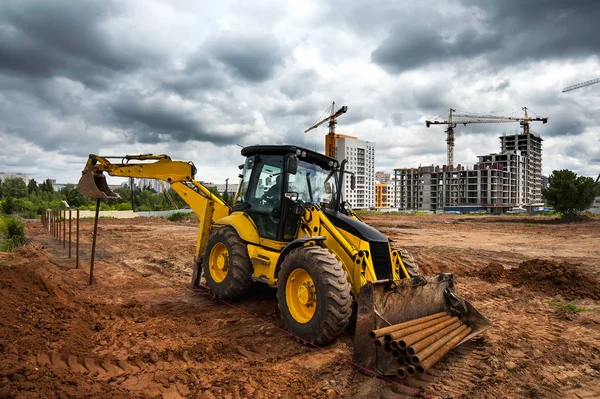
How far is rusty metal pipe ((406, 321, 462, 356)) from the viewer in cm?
400

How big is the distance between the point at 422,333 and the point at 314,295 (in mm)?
1428

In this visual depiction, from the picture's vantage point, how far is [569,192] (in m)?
37.3

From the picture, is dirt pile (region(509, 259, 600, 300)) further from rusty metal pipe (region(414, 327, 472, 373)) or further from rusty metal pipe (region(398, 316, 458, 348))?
rusty metal pipe (region(398, 316, 458, 348))

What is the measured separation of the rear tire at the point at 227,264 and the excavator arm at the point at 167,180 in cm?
70

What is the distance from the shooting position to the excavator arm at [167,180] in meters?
8.06

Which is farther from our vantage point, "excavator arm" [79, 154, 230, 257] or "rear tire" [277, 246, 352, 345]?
"excavator arm" [79, 154, 230, 257]

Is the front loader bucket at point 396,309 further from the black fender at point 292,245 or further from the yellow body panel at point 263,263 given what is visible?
the yellow body panel at point 263,263

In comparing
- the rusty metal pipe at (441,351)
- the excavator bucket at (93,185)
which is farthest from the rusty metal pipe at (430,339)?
the excavator bucket at (93,185)

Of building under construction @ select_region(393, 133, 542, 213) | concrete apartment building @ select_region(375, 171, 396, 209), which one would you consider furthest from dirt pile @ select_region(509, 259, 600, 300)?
concrete apartment building @ select_region(375, 171, 396, 209)

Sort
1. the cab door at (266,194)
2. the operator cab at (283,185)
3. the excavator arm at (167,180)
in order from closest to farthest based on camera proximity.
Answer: the operator cab at (283,185) → the cab door at (266,194) → the excavator arm at (167,180)

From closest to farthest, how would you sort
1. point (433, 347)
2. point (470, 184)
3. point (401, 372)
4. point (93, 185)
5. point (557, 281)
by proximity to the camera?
point (401, 372) → point (433, 347) → point (93, 185) → point (557, 281) → point (470, 184)

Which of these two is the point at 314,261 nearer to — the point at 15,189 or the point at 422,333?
the point at 422,333

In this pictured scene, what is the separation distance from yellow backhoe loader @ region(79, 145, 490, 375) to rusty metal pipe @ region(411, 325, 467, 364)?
0.10 ft

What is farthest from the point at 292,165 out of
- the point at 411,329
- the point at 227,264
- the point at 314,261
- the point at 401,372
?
the point at 401,372
